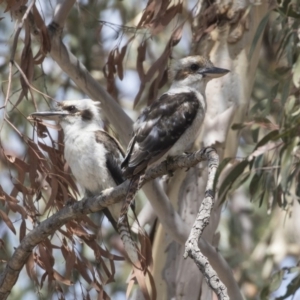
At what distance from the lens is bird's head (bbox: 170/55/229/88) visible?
3.59m

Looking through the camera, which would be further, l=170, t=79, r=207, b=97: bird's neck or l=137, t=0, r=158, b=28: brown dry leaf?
l=170, t=79, r=207, b=97: bird's neck

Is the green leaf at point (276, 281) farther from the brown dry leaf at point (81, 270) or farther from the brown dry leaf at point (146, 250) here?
the brown dry leaf at point (81, 270)

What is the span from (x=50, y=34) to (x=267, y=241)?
8.43ft

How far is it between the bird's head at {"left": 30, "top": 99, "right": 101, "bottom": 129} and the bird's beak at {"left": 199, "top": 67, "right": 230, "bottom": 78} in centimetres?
43

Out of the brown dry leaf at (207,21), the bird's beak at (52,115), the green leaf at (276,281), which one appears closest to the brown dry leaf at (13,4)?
the bird's beak at (52,115)

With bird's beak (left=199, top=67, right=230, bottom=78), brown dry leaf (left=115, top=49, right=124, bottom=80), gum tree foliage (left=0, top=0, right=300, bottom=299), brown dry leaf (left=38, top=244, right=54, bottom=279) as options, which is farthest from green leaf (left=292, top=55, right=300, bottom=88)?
brown dry leaf (left=38, top=244, right=54, bottom=279)

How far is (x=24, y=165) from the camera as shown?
300 cm

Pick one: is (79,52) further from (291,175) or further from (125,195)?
(125,195)

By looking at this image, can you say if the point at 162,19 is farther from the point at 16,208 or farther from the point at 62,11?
the point at 16,208

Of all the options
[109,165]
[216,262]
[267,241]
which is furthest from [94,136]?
[267,241]

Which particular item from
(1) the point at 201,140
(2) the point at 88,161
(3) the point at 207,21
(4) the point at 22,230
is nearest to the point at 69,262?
(4) the point at 22,230

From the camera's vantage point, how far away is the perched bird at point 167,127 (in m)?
3.01

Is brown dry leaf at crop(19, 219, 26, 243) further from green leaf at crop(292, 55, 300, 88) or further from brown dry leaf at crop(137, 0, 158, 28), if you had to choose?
green leaf at crop(292, 55, 300, 88)

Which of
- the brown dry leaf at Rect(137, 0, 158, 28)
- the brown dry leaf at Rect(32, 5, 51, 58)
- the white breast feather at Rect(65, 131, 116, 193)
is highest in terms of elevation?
the brown dry leaf at Rect(137, 0, 158, 28)
